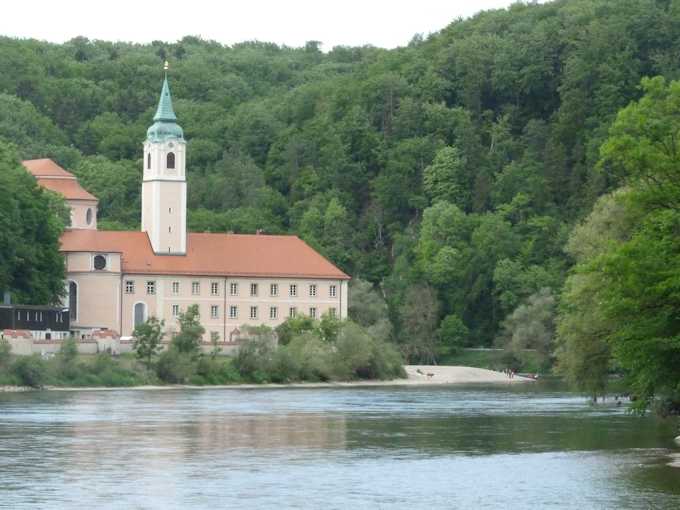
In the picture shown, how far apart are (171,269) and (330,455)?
2725 inches

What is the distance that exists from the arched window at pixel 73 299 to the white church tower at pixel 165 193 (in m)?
6.27

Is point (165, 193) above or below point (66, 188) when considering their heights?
below

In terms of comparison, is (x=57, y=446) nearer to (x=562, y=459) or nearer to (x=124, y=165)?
(x=562, y=459)

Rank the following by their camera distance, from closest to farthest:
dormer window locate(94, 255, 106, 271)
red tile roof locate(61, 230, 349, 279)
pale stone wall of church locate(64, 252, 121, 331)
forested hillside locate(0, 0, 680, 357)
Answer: pale stone wall of church locate(64, 252, 121, 331)
dormer window locate(94, 255, 106, 271)
red tile roof locate(61, 230, 349, 279)
forested hillside locate(0, 0, 680, 357)

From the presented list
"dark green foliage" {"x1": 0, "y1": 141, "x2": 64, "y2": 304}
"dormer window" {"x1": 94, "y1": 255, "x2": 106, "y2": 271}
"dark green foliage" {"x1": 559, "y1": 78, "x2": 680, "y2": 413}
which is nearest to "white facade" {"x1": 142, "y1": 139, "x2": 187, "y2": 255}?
"dormer window" {"x1": 94, "y1": 255, "x2": 106, "y2": 271}

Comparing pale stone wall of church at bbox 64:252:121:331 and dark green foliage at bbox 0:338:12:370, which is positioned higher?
pale stone wall of church at bbox 64:252:121:331

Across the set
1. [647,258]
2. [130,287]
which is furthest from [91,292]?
[647,258]

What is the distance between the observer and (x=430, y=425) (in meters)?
67.4

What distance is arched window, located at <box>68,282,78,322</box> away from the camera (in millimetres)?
119938

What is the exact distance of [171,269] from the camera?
404ft

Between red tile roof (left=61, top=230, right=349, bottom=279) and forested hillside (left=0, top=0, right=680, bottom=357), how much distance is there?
10.8 metres

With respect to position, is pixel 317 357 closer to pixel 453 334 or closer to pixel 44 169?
pixel 44 169

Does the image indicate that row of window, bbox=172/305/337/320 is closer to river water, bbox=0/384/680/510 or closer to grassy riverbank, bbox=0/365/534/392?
grassy riverbank, bbox=0/365/534/392

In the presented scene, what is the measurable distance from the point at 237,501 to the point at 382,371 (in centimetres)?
6910
